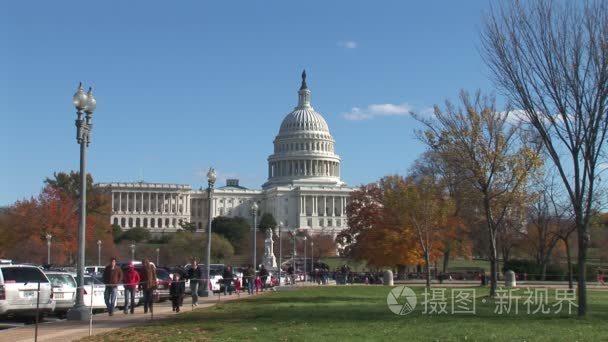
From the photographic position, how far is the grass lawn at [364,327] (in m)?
17.1

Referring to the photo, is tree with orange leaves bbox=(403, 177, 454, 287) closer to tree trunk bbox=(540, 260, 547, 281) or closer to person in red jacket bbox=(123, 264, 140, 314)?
tree trunk bbox=(540, 260, 547, 281)

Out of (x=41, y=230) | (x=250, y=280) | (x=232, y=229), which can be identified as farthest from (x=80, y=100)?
(x=232, y=229)

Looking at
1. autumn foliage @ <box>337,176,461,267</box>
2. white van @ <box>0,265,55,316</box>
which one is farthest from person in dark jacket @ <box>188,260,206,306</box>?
autumn foliage @ <box>337,176,461,267</box>

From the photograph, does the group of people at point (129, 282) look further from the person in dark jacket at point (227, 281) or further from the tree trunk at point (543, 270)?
the tree trunk at point (543, 270)

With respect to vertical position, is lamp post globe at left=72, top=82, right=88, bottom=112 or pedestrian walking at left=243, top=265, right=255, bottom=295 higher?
lamp post globe at left=72, top=82, right=88, bottom=112

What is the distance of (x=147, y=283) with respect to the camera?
25531 millimetres

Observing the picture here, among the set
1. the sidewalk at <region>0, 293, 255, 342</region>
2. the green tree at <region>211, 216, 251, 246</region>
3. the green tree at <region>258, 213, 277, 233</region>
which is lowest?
the sidewalk at <region>0, 293, 255, 342</region>

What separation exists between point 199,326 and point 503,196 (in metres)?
21.9

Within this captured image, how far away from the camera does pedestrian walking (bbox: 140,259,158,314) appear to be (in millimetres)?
25500

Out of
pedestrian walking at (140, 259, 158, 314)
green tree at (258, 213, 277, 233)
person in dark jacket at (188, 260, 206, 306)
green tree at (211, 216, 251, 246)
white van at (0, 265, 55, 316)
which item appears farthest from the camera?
green tree at (258, 213, 277, 233)

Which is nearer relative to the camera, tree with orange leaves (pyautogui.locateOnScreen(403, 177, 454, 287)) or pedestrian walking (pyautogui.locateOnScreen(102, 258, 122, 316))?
pedestrian walking (pyautogui.locateOnScreen(102, 258, 122, 316))

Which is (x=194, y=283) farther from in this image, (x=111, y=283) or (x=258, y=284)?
(x=258, y=284)

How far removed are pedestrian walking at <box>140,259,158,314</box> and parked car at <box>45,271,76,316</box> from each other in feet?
7.16

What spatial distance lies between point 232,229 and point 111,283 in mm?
126687
